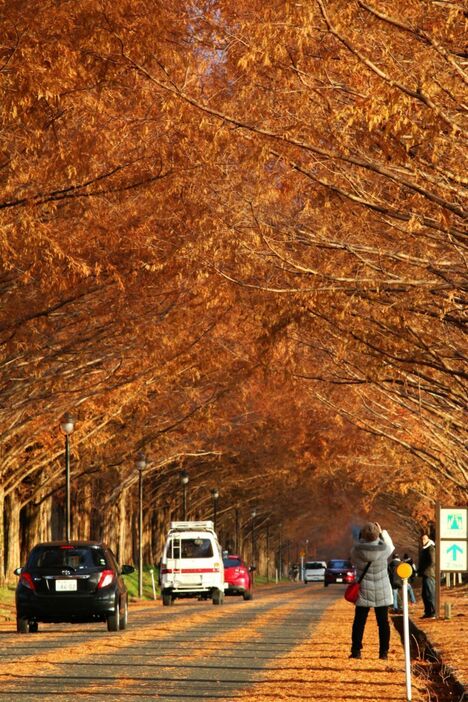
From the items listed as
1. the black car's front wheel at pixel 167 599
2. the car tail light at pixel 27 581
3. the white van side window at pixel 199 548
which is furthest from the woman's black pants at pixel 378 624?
the black car's front wheel at pixel 167 599

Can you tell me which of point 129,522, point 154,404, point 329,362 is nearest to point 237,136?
point 329,362

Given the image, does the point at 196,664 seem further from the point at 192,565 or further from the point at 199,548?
the point at 192,565

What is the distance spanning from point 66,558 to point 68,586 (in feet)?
2.09

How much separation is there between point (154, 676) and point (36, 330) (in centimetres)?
1362

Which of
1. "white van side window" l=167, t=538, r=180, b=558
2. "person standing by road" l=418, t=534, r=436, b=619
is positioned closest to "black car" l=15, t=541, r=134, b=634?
"person standing by road" l=418, t=534, r=436, b=619

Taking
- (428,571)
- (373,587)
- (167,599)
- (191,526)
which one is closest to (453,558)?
(373,587)

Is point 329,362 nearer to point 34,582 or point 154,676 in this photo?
point 34,582

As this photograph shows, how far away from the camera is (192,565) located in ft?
122

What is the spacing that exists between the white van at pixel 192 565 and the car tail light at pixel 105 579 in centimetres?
1376

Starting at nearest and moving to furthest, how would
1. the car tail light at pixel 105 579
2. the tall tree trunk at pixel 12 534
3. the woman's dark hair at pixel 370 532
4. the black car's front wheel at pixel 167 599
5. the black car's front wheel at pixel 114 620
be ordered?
the woman's dark hair at pixel 370 532
the car tail light at pixel 105 579
the black car's front wheel at pixel 114 620
the black car's front wheel at pixel 167 599
the tall tree trunk at pixel 12 534

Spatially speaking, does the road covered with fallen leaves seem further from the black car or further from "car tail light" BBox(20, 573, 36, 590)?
"car tail light" BBox(20, 573, 36, 590)

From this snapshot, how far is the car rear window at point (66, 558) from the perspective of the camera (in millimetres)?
22562

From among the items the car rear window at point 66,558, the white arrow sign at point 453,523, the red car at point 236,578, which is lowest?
the red car at point 236,578

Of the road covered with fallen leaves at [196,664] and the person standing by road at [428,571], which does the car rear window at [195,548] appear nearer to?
the person standing by road at [428,571]
